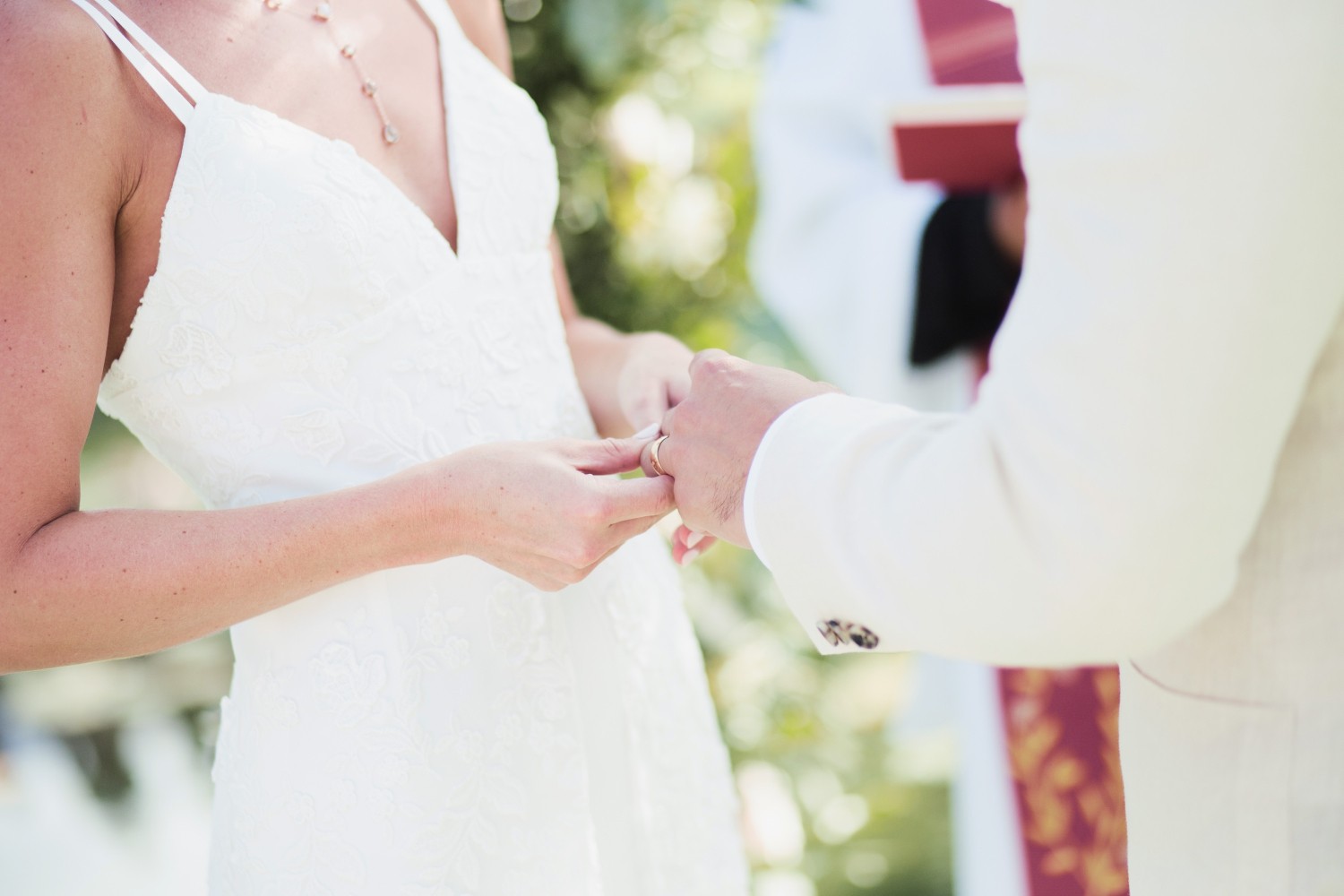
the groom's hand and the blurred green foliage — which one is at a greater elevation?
the groom's hand

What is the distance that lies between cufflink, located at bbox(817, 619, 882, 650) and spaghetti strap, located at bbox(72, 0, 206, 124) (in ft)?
2.81

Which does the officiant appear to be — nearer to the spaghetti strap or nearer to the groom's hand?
the groom's hand

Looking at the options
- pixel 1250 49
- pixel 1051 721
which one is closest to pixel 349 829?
pixel 1250 49

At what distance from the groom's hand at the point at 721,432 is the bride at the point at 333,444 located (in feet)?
0.16

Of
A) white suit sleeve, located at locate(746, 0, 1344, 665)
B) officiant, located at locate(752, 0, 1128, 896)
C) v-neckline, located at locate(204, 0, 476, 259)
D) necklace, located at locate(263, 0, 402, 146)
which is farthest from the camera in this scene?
officiant, located at locate(752, 0, 1128, 896)

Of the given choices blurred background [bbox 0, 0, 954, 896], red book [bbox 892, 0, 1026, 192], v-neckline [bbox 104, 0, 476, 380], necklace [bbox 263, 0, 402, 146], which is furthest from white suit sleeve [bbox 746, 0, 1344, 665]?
blurred background [bbox 0, 0, 954, 896]

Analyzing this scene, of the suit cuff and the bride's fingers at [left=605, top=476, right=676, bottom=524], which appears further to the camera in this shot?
the bride's fingers at [left=605, top=476, right=676, bottom=524]

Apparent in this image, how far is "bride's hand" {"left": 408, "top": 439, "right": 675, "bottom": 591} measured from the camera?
50.5 inches

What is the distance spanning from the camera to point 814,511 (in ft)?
3.56

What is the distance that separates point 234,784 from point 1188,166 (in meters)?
1.21

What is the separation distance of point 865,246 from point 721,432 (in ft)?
5.28

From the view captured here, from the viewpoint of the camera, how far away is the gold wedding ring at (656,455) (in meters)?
1.37

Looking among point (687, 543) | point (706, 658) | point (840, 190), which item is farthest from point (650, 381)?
point (706, 658)

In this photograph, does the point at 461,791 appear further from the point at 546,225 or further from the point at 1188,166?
the point at 1188,166
